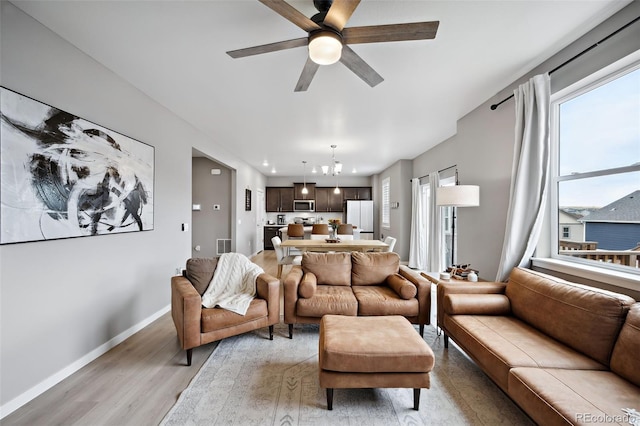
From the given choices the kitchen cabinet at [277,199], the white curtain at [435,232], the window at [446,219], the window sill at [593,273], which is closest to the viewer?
the window sill at [593,273]

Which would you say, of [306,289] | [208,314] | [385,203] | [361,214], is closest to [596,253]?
[306,289]

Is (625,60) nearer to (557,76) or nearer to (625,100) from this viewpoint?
(625,100)

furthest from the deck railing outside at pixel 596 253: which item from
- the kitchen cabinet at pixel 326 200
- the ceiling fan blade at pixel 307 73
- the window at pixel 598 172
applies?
the kitchen cabinet at pixel 326 200

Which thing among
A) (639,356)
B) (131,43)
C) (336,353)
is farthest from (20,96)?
(639,356)

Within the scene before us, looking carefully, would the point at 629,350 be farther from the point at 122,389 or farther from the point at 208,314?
the point at 122,389

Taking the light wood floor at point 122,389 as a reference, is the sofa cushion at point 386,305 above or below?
above

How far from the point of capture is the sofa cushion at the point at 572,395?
48.2 inches

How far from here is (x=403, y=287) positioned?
9.33ft

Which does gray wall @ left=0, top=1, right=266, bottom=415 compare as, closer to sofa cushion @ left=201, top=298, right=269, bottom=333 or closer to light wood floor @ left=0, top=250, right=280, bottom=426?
light wood floor @ left=0, top=250, right=280, bottom=426

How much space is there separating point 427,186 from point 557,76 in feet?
13.1

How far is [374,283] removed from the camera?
3.35m

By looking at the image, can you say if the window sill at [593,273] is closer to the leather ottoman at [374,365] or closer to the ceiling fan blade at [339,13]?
the leather ottoman at [374,365]

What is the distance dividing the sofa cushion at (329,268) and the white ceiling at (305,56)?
192cm

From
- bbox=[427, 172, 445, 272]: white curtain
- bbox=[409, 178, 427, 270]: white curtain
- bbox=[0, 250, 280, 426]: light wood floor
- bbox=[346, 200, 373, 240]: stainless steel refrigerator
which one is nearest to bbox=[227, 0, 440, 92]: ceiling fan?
bbox=[0, 250, 280, 426]: light wood floor
